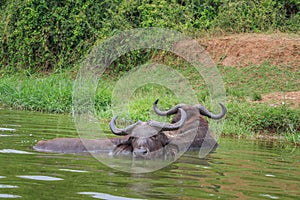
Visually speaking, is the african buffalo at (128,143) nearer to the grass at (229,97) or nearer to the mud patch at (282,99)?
the grass at (229,97)

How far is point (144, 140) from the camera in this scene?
320 inches

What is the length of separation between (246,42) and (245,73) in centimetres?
163

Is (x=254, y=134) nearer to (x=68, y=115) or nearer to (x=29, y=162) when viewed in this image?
(x=68, y=115)

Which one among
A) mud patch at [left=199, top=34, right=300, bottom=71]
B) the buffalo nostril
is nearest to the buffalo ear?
the buffalo nostril

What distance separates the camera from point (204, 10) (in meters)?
19.8

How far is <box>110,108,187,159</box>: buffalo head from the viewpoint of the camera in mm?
8031

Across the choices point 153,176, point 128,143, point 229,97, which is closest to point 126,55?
point 229,97

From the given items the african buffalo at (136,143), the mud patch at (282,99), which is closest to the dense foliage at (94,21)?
the mud patch at (282,99)

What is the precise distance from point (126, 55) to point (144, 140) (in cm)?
1148

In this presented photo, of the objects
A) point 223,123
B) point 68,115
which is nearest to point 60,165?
point 223,123

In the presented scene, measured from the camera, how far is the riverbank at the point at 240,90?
12234 mm

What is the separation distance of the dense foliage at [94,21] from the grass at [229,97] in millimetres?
2244

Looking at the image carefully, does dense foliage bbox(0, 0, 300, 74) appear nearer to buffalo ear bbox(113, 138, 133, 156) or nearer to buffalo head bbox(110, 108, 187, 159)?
buffalo head bbox(110, 108, 187, 159)

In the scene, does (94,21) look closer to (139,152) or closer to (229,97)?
(229,97)
